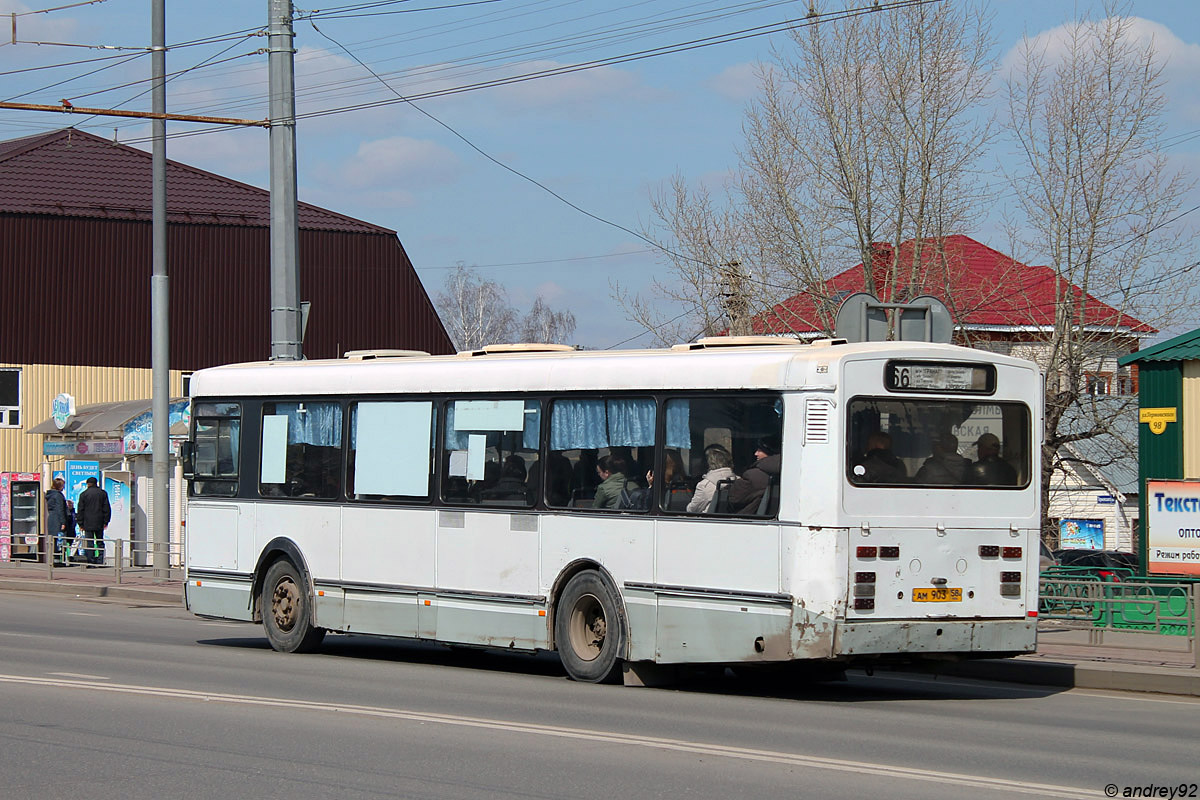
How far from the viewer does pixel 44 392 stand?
1756 inches

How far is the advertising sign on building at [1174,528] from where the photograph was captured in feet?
62.9

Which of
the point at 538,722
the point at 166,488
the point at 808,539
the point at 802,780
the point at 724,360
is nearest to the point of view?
the point at 802,780

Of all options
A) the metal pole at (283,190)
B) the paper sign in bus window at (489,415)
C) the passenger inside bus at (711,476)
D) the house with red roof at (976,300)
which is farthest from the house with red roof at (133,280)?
the passenger inside bus at (711,476)

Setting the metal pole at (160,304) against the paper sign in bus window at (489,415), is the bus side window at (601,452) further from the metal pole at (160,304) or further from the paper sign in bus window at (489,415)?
the metal pole at (160,304)

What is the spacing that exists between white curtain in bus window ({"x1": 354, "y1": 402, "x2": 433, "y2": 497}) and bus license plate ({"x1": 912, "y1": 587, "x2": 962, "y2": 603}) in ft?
16.5

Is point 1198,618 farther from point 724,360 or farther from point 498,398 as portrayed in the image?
point 498,398

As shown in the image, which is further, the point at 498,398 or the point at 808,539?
the point at 498,398

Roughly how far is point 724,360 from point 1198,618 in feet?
15.9

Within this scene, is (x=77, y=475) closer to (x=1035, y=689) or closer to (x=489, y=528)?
(x=489, y=528)

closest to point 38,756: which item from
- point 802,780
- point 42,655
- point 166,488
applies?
point 802,780

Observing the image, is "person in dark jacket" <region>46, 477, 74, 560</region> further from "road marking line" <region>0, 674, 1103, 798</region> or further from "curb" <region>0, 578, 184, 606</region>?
"road marking line" <region>0, 674, 1103, 798</region>

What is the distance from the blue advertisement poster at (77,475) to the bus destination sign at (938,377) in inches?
978

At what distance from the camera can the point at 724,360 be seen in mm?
12945

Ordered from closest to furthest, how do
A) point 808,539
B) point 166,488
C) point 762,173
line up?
point 808,539 → point 166,488 → point 762,173
